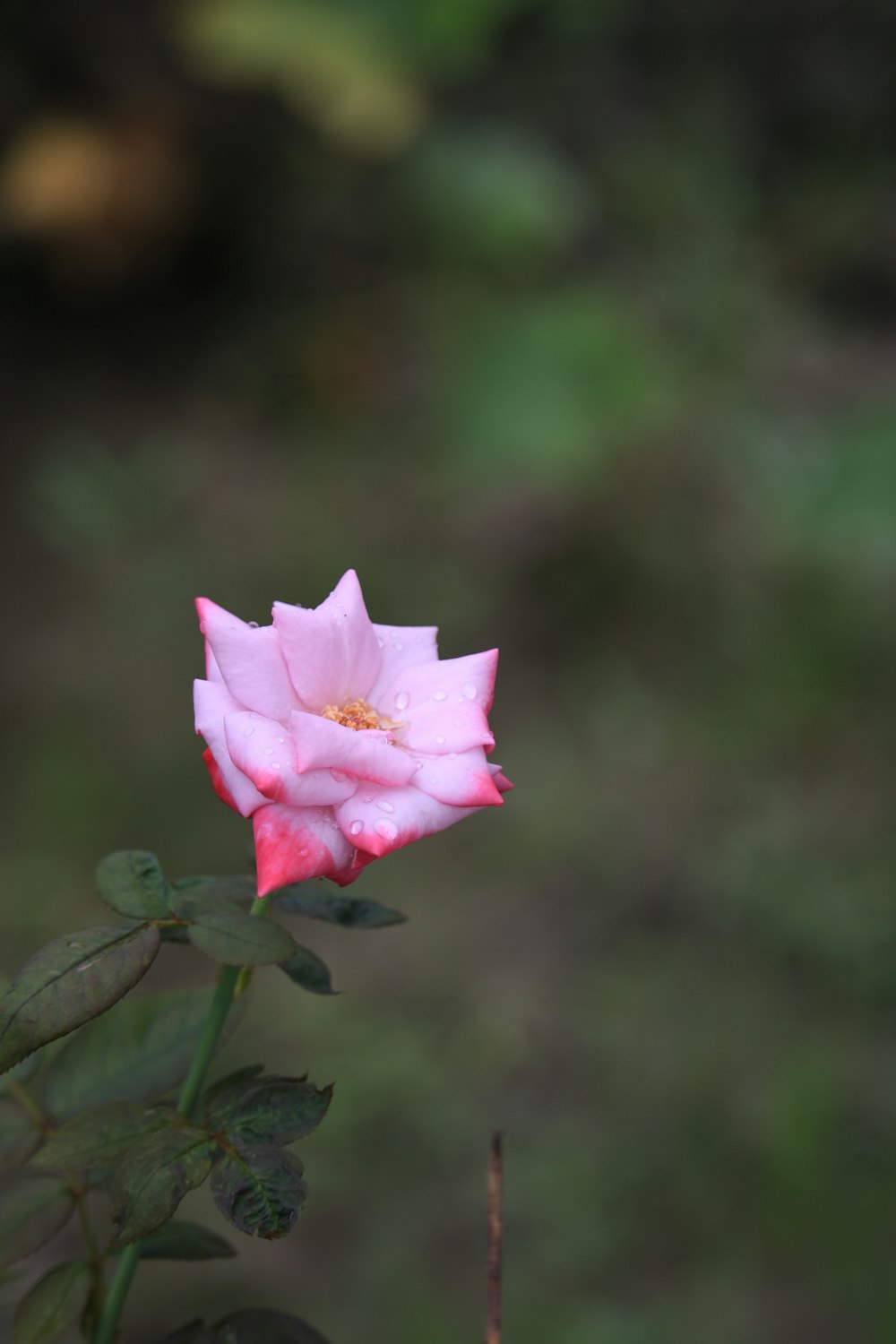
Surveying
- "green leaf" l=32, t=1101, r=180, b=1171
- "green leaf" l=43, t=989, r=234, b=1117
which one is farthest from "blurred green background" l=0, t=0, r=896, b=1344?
"green leaf" l=32, t=1101, r=180, b=1171

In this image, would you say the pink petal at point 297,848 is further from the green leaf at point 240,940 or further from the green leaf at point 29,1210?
the green leaf at point 29,1210

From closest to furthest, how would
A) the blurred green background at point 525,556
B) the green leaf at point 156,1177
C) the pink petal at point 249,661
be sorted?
1. the green leaf at point 156,1177
2. the pink petal at point 249,661
3. the blurred green background at point 525,556

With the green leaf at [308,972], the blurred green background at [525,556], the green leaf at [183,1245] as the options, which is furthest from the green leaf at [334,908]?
the blurred green background at [525,556]

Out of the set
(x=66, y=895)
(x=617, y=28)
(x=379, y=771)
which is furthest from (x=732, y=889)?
(x=617, y=28)

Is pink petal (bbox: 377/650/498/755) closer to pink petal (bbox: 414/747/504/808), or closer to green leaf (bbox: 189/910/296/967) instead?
pink petal (bbox: 414/747/504/808)

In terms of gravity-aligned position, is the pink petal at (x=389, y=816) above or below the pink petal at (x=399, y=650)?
below

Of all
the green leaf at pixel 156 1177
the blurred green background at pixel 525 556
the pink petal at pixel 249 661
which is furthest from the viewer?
the blurred green background at pixel 525 556

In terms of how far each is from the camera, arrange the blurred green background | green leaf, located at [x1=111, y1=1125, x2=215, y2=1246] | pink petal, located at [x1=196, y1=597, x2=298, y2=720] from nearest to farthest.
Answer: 1. green leaf, located at [x1=111, y1=1125, x2=215, y2=1246]
2. pink petal, located at [x1=196, y1=597, x2=298, y2=720]
3. the blurred green background

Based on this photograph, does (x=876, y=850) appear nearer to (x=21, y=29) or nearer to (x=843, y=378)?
(x=843, y=378)
